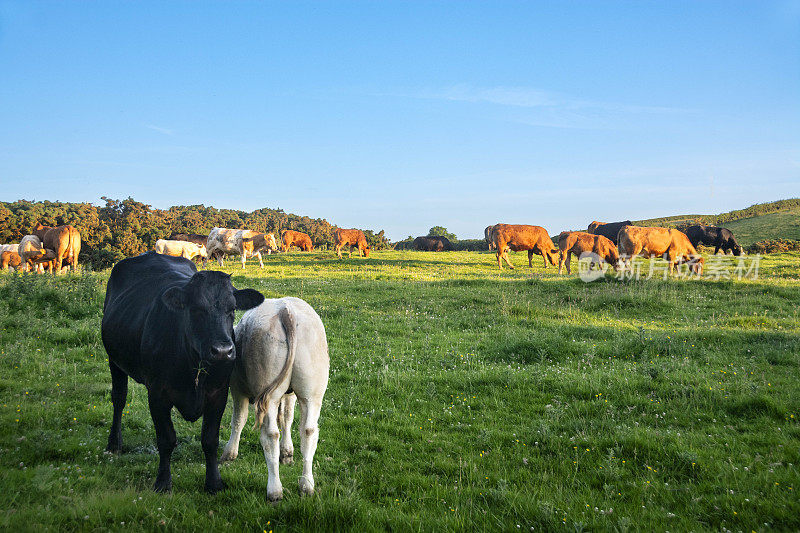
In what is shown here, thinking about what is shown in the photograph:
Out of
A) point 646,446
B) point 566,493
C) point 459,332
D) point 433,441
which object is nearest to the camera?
point 566,493

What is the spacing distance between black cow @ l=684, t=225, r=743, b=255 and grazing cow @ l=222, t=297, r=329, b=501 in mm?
42397

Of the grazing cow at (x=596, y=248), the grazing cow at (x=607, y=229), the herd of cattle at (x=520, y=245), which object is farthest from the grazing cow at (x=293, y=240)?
the grazing cow at (x=596, y=248)

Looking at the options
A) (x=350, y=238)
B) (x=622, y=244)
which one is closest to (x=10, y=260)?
(x=350, y=238)

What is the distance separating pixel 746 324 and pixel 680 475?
33.1 feet

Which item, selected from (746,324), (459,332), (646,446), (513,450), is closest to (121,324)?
(513,450)

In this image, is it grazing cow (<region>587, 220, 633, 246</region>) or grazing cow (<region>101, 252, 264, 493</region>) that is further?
grazing cow (<region>587, 220, 633, 246</region>)

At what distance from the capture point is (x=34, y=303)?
494 inches

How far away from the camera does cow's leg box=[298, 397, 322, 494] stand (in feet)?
15.2

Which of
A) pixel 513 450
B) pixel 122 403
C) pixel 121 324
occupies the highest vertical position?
pixel 121 324

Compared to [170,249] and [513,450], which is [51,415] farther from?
[170,249]

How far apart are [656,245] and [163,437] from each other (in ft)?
86.5

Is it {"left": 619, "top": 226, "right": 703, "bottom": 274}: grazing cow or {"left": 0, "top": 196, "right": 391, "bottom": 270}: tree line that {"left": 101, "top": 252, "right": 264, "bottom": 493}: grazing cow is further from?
{"left": 619, "top": 226, "right": 703, "bottom": 274}: grazing cow

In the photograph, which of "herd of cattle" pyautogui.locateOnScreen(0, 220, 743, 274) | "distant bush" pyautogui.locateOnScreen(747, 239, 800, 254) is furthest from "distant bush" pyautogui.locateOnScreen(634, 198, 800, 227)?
"herd of cattle" pyautogui.locateOnScreen(0, 220, 743, 274)

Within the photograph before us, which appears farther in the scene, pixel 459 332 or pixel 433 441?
pixel 459 332
